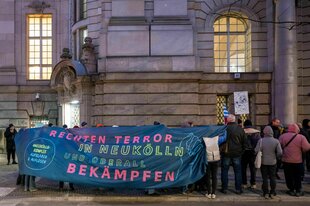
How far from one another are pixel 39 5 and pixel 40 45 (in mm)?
2186

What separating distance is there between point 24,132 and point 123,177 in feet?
10.6

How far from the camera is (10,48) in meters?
21.5

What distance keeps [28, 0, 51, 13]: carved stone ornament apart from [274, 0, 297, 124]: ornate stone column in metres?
12.6

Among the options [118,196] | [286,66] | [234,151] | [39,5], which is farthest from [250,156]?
[39,5]

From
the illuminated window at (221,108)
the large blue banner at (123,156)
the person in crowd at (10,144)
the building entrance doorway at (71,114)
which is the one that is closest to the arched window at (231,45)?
the illuminated window at (221,108)

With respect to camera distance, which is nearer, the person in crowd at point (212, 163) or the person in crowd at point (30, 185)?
the person in crowd at point (212, 163)

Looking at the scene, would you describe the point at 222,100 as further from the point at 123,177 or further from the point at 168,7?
the point at 123,177

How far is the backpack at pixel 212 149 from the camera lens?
9695 millimetres

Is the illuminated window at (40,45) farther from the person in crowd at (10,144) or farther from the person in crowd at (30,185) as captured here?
the person in crowd at (30,185)

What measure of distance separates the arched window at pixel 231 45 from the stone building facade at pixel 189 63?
45 millimetres

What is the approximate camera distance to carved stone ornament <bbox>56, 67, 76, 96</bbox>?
17.6m

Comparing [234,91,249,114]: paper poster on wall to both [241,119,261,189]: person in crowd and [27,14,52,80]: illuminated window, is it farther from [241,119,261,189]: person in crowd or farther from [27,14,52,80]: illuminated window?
[27,14,52,80]: illuminated window

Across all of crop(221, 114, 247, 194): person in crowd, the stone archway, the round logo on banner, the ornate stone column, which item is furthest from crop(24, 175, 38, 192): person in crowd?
the ornate stone column

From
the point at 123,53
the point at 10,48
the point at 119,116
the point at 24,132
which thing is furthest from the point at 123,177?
the point at 10,48
